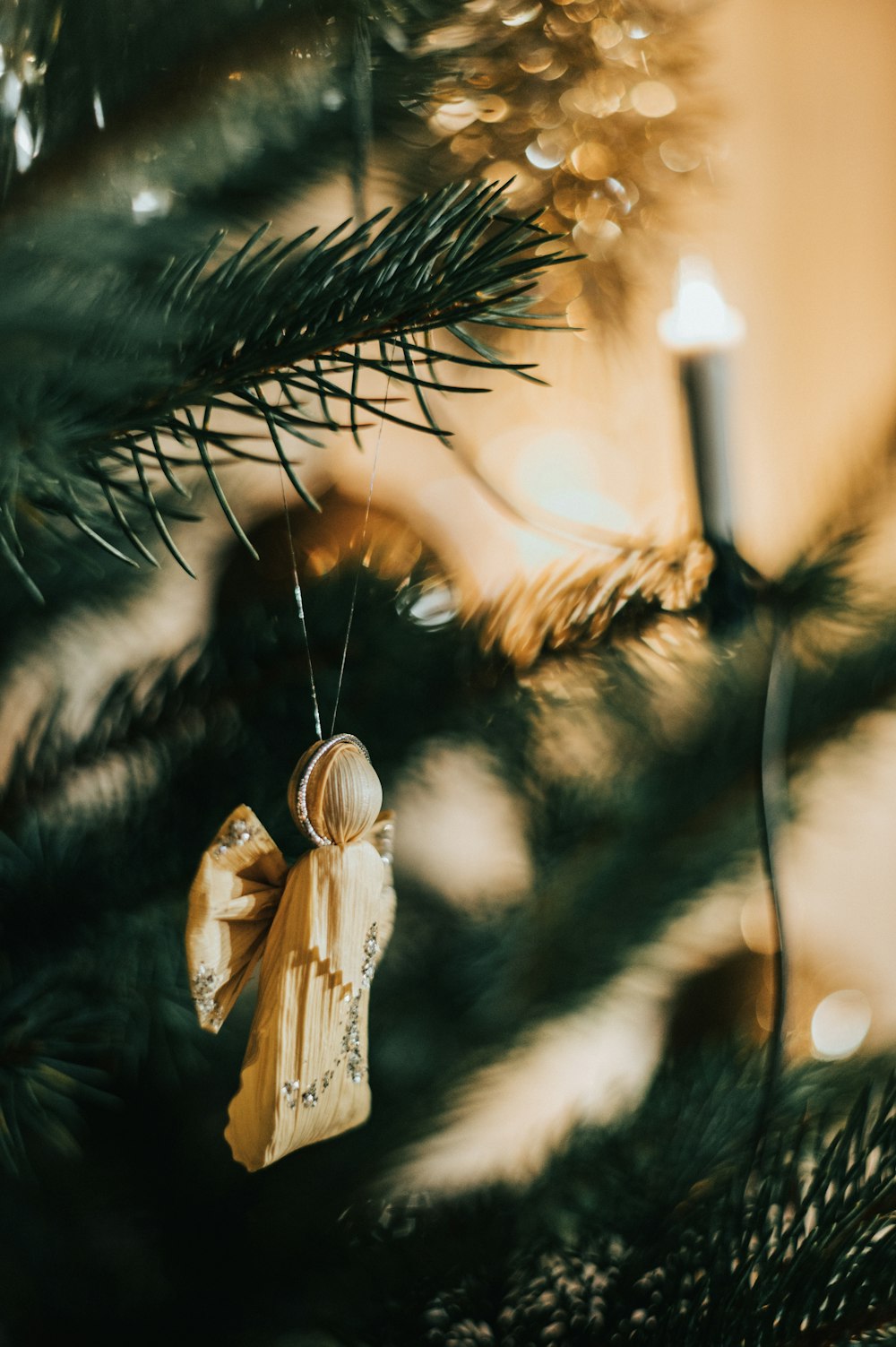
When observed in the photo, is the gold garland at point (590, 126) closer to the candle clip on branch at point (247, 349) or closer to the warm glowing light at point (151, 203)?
the warm glowing light at point (151, 203)

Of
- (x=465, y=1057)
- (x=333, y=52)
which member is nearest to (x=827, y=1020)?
(x=465, y=1057)

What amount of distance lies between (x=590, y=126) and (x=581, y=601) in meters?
0.28

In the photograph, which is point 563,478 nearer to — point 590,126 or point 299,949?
point 590,126

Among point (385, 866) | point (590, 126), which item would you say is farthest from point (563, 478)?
point (385, 866)

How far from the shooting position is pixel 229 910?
261mm

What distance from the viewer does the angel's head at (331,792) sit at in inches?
10.7

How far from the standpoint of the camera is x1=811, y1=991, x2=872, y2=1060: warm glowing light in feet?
2.53

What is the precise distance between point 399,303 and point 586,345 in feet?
1.53

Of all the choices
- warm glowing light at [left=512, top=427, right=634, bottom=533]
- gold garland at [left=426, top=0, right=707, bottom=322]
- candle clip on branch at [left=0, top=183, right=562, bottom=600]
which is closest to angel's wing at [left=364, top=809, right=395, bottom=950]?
candle clip on branch at [left=0, top=183, right=562, bottom=600]

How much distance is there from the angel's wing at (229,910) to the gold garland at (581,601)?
0.14m

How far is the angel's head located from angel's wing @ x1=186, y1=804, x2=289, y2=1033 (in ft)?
0.04

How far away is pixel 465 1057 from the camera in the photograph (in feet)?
1.27

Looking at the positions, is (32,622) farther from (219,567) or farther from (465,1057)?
(465,1057)

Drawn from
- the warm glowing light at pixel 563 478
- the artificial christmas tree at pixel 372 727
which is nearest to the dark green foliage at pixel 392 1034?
the artificial christmas tree at pixel 372 727
